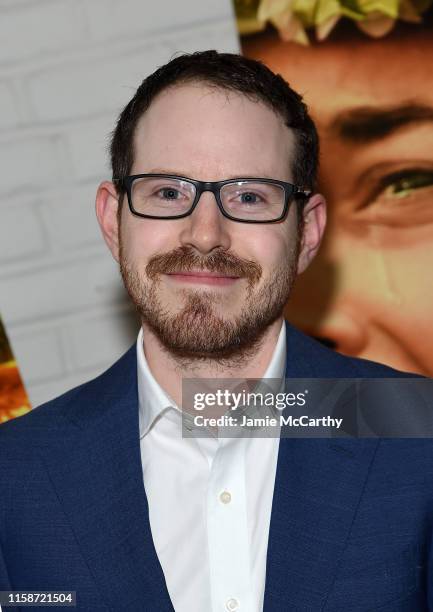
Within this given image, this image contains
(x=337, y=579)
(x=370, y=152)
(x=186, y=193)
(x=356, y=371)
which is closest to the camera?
(x=337, y=579)

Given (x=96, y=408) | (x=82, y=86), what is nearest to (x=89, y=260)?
(x=82, y=86)

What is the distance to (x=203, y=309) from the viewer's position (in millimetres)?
1449

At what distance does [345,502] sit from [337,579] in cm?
12

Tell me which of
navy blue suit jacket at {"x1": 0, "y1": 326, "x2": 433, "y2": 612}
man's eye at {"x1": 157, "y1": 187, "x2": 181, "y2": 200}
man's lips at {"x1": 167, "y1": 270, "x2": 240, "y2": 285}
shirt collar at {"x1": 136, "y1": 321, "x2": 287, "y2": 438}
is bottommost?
navy blue suit jacket at {"x1": 0, "y1": 326, "x2": 433, "y2": 612}

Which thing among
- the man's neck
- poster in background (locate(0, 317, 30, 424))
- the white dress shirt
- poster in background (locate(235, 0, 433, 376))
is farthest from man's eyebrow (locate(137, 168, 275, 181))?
poster in background (locate(0, 317, 30, 424))

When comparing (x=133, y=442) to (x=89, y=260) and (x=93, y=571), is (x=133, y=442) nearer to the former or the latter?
(x=93, y=571)

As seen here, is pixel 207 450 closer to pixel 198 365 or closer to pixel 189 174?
pixel 198 365

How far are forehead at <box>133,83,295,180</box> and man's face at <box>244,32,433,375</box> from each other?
0.41 metres

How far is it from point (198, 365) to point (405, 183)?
2.40 feet

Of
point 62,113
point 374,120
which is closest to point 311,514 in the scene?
point 374,120

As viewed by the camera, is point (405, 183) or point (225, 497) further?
point (405, 183)

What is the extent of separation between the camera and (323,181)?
1932 millimetres

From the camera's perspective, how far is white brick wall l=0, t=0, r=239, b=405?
1.92 metres

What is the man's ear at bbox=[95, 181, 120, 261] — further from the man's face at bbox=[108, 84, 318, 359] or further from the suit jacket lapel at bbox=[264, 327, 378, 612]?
the suit jacket lapel at bbox=[264, 327, 378, 612]
